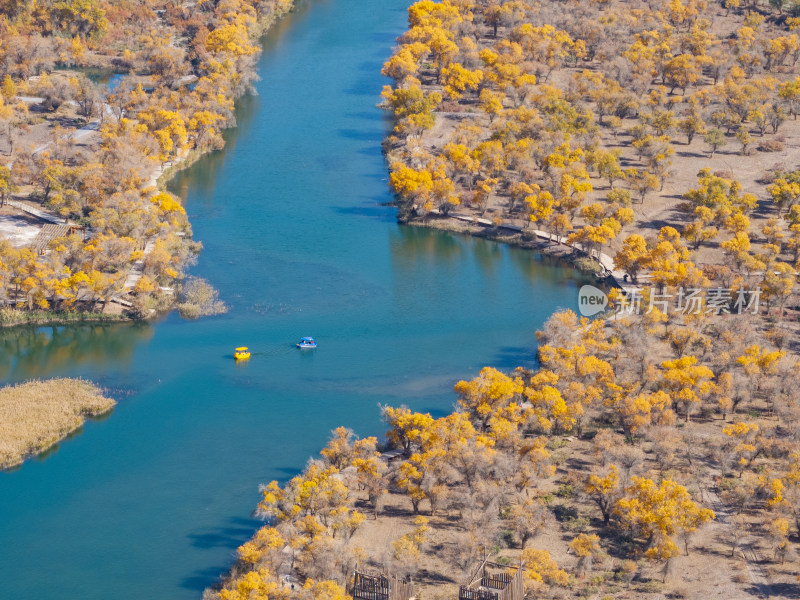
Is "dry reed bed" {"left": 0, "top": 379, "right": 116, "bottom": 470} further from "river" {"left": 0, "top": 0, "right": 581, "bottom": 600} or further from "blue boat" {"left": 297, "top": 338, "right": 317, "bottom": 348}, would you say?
"blue boat" {"left": 297, "top": 338, "right": 317, "bottom": 348}

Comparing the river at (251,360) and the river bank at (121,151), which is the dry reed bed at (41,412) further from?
the river bank at (121,151)

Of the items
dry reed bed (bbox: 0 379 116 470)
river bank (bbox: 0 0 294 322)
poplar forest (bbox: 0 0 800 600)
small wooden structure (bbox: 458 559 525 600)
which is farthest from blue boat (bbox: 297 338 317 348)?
small wooden structure (bbox: 458 559 525 600)

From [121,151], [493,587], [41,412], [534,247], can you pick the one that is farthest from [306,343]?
→ [493,587]

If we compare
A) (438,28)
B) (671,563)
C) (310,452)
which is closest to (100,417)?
(310,452)

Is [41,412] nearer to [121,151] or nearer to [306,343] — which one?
[306,343]

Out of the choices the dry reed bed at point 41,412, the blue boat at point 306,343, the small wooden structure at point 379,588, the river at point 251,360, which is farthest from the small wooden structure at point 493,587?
the blue boat at point 306,343
